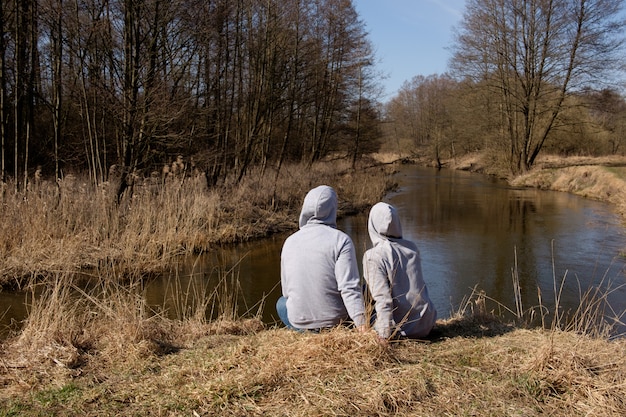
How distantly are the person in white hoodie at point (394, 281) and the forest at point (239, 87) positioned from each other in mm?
6265

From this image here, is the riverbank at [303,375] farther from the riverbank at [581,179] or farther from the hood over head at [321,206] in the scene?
the riverbank at [581,179]

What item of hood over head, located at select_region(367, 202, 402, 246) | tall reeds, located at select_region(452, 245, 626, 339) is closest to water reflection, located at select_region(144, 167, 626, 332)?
tall reeds, located at select_region(452, 245, 626, 339)

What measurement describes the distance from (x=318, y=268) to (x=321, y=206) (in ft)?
1.41

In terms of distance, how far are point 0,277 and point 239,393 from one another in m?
5.46

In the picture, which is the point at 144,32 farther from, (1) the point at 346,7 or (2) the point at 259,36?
(1) the point at 346,7

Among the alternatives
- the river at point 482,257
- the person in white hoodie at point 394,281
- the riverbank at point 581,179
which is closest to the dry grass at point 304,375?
the person in white hoodie at point 394,281

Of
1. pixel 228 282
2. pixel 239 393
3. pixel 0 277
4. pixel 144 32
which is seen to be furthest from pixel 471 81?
pixel 239 393

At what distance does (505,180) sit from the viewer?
1059 inches

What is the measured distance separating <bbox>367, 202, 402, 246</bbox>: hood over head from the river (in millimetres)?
1917

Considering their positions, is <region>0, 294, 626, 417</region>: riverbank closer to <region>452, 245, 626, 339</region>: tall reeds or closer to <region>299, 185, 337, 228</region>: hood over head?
<region>452, 245, 626, 339</region>: tall reeds

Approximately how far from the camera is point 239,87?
15539 mm

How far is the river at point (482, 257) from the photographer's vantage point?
6.95 m

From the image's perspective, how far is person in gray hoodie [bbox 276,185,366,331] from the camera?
3457mm

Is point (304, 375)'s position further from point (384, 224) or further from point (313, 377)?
point (384, 224)
